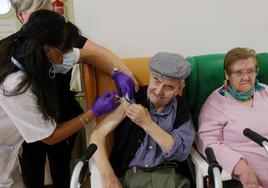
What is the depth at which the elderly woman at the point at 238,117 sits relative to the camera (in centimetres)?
181

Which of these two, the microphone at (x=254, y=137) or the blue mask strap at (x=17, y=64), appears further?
the microphone at (x=254, y=137)

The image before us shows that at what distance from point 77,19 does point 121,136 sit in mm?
946

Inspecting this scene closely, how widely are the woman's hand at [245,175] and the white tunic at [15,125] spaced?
0.97 meters

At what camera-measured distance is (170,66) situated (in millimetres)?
1628

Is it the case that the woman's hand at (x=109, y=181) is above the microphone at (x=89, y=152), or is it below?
below

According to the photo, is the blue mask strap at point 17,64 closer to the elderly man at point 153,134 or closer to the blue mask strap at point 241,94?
the elderly man at point 153,134

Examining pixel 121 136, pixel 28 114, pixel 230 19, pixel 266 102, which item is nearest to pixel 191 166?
pixel 121 136

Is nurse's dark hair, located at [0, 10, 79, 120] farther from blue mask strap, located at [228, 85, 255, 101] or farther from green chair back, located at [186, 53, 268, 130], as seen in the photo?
blue mask strap, located at [228, 85, 255, 101]

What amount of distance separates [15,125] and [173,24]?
52.6 inches

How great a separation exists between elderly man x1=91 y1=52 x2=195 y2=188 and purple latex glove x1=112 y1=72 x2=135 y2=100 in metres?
0.05

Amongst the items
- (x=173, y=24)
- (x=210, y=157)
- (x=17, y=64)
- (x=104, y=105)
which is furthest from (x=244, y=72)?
(x=17, y=64)

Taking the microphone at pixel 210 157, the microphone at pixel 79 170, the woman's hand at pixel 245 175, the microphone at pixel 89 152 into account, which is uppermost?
the microphone at pixel 210 157

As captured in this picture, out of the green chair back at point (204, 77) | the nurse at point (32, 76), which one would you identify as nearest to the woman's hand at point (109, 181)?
the nurse at point (32, 76)

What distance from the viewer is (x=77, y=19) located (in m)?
2.27
